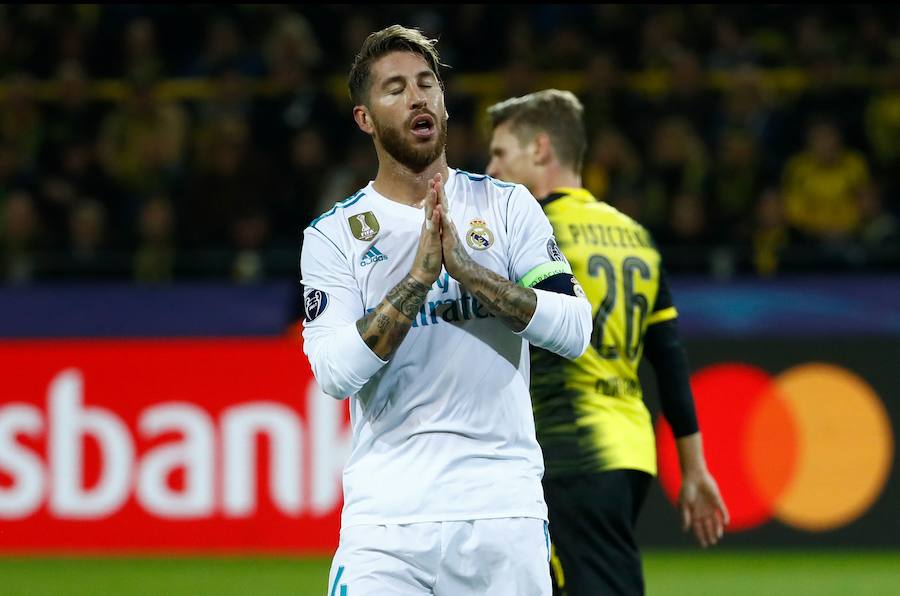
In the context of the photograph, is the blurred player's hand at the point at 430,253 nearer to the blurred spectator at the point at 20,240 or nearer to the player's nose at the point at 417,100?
the player's nose at the point at 417,100

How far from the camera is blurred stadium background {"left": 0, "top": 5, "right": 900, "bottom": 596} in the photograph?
382 inches

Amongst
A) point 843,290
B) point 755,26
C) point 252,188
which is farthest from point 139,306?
point 755,26

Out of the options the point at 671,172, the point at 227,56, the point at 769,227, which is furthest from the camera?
the point at 227,56

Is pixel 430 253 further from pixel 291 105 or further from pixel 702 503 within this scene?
pixel 291 105

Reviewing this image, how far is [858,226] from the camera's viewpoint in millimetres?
11719

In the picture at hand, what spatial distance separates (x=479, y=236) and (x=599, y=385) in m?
1.18

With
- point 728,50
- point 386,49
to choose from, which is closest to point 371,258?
point 386,49

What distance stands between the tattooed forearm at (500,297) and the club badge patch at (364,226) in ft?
1.10

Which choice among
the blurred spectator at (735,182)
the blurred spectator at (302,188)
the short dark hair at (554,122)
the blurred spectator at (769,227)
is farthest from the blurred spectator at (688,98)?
the short dark hair at (554,122)

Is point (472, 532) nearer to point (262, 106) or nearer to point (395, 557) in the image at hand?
point (395, 557)

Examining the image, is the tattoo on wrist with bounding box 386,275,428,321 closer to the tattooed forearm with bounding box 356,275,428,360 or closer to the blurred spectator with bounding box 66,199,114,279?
the tattooed forearm with bounding box 356,275,428,360

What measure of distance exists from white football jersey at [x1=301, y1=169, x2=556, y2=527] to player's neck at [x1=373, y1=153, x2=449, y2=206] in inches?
1.2

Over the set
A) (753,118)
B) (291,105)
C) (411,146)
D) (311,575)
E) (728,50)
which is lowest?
(311,575)

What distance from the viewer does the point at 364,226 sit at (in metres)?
3.84
